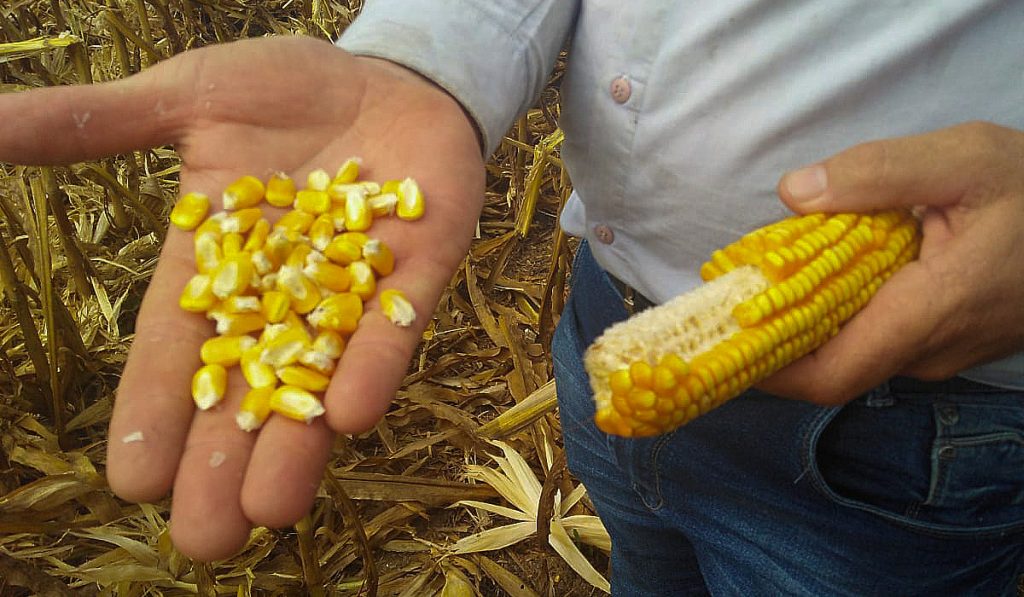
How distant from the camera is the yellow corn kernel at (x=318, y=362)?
3.38ft

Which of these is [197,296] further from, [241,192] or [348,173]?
[348,173]

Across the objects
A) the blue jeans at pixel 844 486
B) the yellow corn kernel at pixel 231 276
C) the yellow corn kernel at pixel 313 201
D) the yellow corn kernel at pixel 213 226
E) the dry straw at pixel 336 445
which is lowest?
the dry straw at pixel 336 445

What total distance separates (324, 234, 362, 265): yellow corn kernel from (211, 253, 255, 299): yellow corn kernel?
0.12 meters

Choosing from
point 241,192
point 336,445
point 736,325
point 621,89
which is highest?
point 621,89

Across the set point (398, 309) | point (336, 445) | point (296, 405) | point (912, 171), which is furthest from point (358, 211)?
point (336, 445)

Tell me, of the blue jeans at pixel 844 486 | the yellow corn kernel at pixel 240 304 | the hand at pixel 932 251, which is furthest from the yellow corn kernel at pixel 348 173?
the hand at pixel 932 251

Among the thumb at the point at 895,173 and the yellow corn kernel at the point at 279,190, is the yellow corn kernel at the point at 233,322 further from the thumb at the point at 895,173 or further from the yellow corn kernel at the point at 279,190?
the thumb at the point at 895,173

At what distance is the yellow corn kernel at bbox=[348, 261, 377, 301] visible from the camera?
1.09 meters

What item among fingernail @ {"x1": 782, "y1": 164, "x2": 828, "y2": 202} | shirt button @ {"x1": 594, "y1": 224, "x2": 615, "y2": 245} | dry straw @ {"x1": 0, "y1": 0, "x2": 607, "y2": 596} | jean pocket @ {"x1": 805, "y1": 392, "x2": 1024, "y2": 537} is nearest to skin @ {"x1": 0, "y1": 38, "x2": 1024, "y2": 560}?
fingernail @ {"x1": 782, "y1": 164, "x2": 828, "y2": 202}

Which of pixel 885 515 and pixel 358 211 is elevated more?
pixel 358 211

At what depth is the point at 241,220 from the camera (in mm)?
1134

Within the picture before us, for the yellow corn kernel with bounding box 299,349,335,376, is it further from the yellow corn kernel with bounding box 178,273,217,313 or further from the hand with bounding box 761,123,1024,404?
the hand with bounding box 761,123,1024,404

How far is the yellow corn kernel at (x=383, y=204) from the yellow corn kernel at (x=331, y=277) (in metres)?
0.09

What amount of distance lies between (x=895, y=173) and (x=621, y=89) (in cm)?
38
